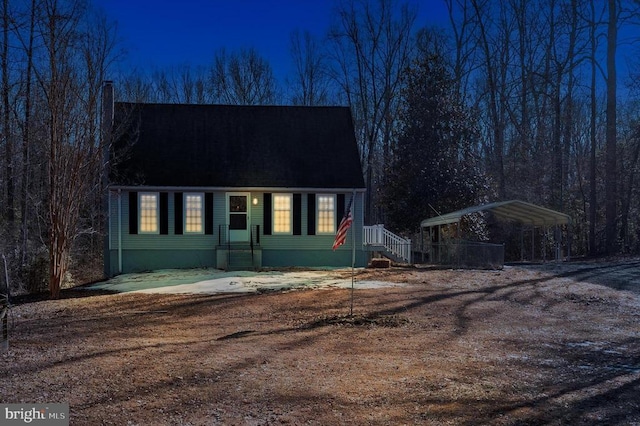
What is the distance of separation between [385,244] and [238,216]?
6004 mm

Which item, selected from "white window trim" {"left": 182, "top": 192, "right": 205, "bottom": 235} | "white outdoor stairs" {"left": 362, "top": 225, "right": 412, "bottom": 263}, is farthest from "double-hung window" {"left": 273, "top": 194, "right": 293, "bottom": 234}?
"white outdoor stairs" {"left": 362, "top": 225, "right": 412, "bottom": 263}

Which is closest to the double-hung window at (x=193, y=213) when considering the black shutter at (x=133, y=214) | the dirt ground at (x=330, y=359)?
the black shutter at (x=133, y=214)

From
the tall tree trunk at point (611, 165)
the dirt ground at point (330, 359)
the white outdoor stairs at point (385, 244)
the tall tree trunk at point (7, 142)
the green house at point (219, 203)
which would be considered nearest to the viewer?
the dirt ground at point (330, 359)

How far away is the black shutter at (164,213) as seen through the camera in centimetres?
1942

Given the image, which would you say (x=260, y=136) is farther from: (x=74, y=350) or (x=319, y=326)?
(x=74, y=350)

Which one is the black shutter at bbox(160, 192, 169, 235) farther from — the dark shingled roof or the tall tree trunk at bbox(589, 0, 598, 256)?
the tall tree trunk at bbox(589, 0, 598, 256)

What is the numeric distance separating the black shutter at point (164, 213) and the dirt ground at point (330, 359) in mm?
6646

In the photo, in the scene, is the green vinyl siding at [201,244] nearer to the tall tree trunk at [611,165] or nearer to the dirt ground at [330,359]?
the dirt ground at [330,359]

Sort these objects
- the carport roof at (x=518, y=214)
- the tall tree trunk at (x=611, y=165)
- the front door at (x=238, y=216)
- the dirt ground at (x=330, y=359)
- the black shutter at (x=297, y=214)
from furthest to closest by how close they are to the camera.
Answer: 1. the tall tree trunk at (x=611, y=165)
2. the carport roof at (x=518, y=214)
3. the black shutter at (x=297, y=214)
4. the front door at (x=238, y=216)
5. the dirt ground at (x=330, y=359)

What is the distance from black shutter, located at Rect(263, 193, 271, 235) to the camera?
19719 millimetres

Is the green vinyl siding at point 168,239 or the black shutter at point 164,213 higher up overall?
the black shutter at point 164,213

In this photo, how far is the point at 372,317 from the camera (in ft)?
33.1

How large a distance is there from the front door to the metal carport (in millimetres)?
8254

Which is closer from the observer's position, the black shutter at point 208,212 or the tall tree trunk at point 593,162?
the black shutter at point 208,212
